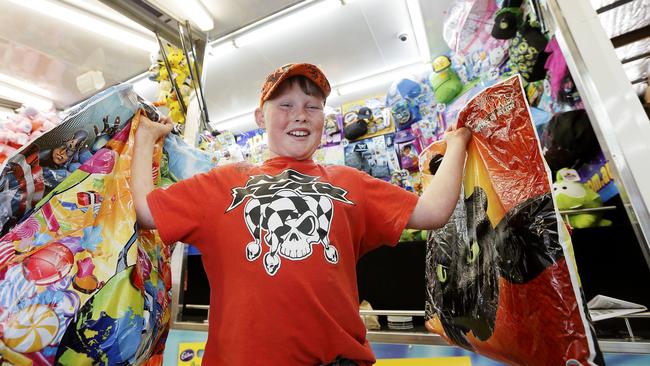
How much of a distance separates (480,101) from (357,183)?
1.38ft

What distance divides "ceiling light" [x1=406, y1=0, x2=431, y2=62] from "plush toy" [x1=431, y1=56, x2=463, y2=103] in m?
0.52

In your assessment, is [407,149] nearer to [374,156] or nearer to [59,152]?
[374,156]

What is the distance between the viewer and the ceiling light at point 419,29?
2.52m

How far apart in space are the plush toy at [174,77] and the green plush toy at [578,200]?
1886 mm

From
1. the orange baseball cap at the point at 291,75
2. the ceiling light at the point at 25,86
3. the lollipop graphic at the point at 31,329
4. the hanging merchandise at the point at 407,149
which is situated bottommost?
the lollipop graphic at the point at 31,329

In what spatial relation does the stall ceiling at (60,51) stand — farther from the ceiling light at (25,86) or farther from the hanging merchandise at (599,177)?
the hanging merchandise at (599,177)

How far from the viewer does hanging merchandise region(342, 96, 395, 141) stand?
89.6 inches

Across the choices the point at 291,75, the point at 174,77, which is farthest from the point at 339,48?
the point at 291,75

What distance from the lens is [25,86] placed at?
6.40 feet

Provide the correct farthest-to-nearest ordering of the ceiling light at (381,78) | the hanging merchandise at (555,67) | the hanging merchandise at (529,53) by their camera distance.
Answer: the ceiling light at (381,78)
the hanging merchandise at (529,53)
the hanging merchandise at (555,67)

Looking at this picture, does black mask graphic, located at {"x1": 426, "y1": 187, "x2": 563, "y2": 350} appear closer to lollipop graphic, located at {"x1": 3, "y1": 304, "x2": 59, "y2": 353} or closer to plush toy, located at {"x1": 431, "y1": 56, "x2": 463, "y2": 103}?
lollipop graphic, located at {"x1": 3, "y1": 304, "x2": 59, "y2": 353}

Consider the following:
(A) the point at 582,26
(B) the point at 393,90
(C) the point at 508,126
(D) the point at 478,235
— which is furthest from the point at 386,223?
(B) the point at 393,90

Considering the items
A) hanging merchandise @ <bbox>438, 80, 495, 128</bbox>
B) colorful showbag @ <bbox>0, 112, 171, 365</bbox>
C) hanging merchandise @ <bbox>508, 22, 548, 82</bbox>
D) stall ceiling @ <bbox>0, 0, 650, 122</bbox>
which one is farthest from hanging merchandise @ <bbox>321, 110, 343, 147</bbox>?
colorful showbag @ <bbox>0, 112, 171, 365</bbox>

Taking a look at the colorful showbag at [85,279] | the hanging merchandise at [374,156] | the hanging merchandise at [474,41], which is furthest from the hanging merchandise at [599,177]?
the colorful showbag at [85,279]
